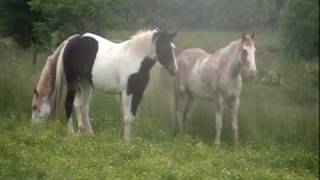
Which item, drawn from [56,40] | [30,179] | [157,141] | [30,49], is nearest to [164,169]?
[30,179]

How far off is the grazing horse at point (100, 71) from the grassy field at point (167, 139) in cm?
40

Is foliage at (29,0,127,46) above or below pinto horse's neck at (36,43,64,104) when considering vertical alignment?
above

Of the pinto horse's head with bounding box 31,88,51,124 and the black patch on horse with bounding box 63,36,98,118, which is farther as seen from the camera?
the pinto horse's head with bounding box 31,88,51,124

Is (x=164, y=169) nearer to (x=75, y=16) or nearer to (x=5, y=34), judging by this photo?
(x=75, y=16)

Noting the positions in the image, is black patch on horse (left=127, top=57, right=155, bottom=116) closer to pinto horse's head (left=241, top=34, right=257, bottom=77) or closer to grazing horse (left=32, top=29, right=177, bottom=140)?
grazing horse (left=32, top=29, right=177, bottom=140)

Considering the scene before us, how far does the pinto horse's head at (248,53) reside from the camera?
10070mm

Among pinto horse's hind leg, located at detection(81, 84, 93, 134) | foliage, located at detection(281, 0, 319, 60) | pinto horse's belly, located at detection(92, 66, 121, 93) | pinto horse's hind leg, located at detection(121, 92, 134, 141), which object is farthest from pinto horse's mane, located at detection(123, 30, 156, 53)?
foliage, located at detection(281, 0, 319, 60)

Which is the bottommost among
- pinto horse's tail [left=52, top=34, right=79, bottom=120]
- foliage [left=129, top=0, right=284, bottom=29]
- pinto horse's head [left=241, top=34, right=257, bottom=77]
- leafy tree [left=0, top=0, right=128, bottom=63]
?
pinto horse's tail [left=52, top=34, right=79, bottom=120]

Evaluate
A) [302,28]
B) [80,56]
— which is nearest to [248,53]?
[302,28]

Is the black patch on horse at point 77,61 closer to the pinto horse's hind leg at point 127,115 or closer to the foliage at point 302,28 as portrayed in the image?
the pinto horse's hind leg at point 127,115

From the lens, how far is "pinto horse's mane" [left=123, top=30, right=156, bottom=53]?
32.0 feet

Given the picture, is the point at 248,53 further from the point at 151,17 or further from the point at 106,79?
the point at 151,17

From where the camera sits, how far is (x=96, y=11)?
12164 mm

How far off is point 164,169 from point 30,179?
1.66 metres
